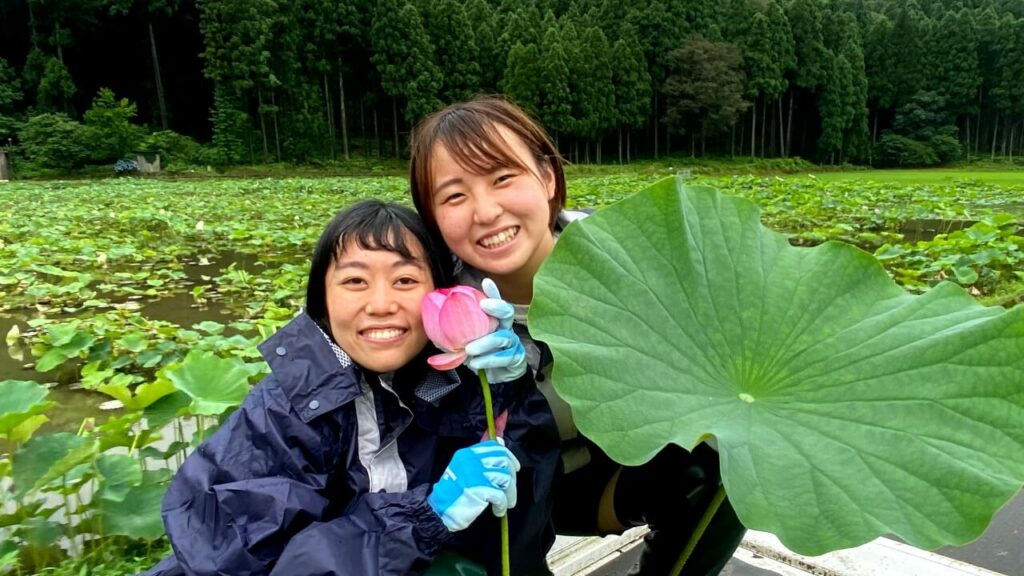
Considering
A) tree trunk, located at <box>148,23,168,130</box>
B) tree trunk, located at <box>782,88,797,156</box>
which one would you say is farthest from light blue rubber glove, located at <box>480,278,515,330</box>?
tree trunk, located at <box>782,88,797,156</box>

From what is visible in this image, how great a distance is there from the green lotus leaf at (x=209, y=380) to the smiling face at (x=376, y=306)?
532mm

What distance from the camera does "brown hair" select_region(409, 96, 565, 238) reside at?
1054 millimetres

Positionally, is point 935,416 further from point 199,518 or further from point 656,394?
point 199,518

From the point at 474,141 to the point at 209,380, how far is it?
0.84 m

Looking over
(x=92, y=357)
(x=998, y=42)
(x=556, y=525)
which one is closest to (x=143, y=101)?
(x=92, y=357)

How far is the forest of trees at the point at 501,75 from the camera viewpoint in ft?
59.6

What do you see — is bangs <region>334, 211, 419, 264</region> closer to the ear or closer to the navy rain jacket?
the navy rain jacket

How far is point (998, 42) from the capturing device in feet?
93.7

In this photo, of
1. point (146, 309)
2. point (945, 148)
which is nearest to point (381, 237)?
point (146, 309)

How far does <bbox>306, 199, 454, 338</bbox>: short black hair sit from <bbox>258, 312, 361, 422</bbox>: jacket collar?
0.25ft

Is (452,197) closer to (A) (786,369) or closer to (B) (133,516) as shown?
(A) (786,369)

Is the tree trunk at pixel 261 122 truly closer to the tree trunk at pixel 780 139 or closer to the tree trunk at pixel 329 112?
the tree trunk at pixel 329 112

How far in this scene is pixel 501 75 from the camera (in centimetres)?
2238

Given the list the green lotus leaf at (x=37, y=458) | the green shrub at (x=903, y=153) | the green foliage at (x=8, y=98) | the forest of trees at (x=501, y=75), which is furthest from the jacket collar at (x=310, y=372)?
the green shrub at (x=903, y=153)
